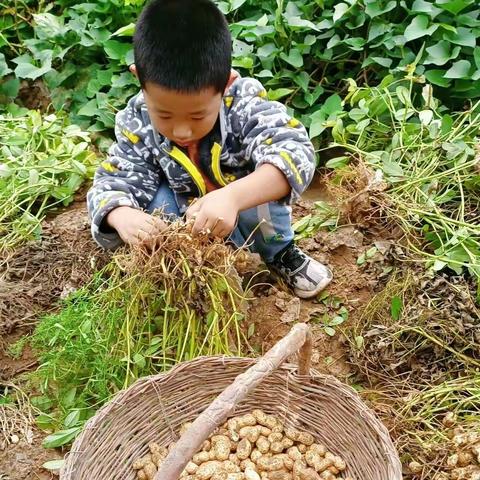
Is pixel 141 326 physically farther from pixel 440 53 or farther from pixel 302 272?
pixel 440 53

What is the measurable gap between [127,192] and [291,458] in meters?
0.83

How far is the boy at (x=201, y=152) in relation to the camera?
168cm

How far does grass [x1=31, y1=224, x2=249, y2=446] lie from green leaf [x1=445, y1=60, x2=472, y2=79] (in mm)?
1255

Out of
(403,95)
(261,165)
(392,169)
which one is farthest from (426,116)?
(261,165)

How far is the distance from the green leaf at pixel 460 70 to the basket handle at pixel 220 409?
152 centimetres

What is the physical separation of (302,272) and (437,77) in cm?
98

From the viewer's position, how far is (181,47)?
5.46 feet

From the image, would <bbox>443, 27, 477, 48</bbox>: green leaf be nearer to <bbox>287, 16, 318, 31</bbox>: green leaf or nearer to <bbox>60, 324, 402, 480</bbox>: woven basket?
<bbox>287, 16, 318, 31</bbox>: green leaf

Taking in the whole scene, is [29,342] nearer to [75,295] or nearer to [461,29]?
[75,295]

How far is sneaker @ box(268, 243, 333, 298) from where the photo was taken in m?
A: 2.21

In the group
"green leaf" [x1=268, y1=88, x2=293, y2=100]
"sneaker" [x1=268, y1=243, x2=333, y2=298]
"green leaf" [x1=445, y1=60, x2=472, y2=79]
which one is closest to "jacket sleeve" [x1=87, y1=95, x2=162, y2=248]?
"sneaker" [x1=268, y1=243, x2=333, y2=298]

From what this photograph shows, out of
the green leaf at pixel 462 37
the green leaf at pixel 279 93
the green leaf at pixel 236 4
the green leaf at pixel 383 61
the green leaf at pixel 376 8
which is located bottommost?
the green leaf at pixel 279 93

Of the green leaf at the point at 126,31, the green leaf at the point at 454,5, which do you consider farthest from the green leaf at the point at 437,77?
the green leaf at the point at 126,31

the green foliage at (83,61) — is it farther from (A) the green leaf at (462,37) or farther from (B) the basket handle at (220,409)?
(B) the basket handle at (220,409)
